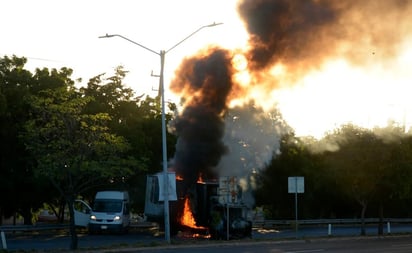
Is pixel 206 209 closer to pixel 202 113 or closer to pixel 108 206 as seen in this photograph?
pixel 202 113

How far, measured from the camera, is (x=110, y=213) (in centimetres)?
3831

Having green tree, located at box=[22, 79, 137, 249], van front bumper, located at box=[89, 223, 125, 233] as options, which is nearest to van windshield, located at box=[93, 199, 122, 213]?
van front bumper, located at box=[89, 223, 125, 233]

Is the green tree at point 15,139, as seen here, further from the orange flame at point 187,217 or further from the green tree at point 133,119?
the orange flame at point 187,217

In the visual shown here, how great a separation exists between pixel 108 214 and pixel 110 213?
0.49ft

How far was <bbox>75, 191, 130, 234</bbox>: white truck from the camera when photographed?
3800 cm

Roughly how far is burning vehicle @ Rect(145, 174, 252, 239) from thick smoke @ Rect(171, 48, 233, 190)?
1.21 meters

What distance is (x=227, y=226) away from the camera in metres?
29.6

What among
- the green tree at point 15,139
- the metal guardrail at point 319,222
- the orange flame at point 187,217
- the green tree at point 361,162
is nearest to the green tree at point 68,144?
the orange flame at point 187,217

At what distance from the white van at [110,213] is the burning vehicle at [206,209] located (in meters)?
3.39

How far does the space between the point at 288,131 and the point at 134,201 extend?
46.7ft

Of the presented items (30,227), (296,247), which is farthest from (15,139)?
(296,247)

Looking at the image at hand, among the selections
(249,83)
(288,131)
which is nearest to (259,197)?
(288,131)

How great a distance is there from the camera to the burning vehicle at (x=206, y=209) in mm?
29516

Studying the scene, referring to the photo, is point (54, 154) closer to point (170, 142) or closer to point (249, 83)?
point (249, 83)
